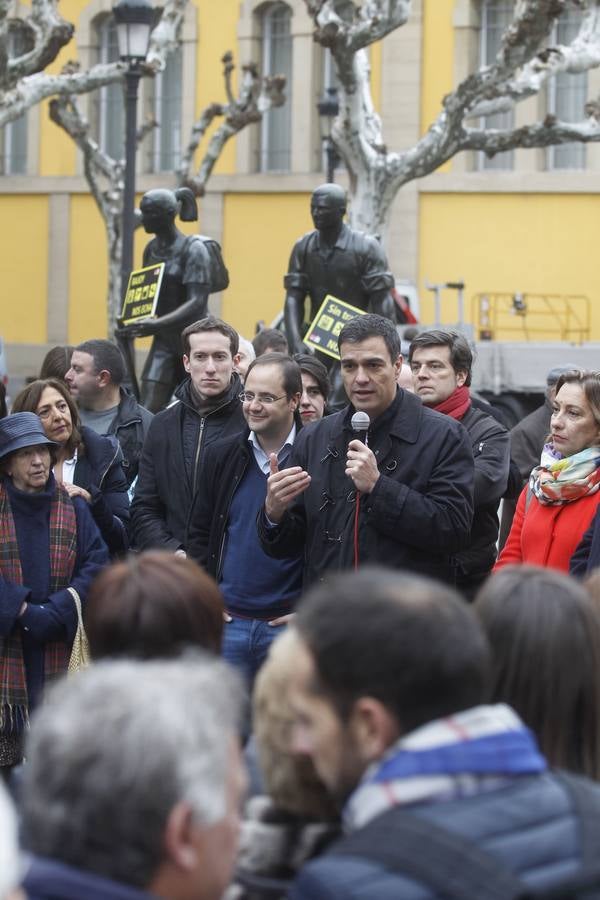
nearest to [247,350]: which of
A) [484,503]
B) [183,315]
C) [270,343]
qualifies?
[270,343]

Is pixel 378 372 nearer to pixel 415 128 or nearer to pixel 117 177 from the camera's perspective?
pixel 117 177

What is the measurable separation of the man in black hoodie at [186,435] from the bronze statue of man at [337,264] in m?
3.42

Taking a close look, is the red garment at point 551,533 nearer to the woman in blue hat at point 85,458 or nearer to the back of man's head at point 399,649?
the woman in blue hat at point 85,458

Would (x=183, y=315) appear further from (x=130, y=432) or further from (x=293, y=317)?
(x=130, y=432)

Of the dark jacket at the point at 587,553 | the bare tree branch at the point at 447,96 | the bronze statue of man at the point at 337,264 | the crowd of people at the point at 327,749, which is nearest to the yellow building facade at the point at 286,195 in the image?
the bare tree branch at the point at 447,96

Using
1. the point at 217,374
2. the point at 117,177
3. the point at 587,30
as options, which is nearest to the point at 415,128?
the point at 117,177

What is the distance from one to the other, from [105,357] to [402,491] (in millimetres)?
2931

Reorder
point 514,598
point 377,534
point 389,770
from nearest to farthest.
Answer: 1. point 389,770
2. point 514,598
3. point 377,534

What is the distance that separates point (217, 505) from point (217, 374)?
2.98 ft

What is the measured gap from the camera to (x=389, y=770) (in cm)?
289

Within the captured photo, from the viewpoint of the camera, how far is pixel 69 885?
104 inches

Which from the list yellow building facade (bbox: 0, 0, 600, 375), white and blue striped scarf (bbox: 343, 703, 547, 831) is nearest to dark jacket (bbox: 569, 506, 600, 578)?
white and blue striped scarf (bbox: 343, 703, 547, 831)

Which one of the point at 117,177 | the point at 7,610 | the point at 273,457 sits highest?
the point at 117,177

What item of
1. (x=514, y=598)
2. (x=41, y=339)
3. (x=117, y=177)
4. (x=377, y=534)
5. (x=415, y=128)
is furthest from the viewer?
(x=41, y=339)
